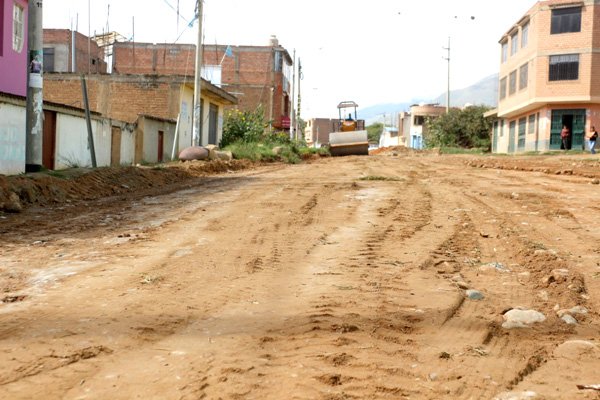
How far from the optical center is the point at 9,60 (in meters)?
17.2

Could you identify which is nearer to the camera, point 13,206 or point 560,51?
point 13,206

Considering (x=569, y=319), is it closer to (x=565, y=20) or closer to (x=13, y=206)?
(x=13, y=206)

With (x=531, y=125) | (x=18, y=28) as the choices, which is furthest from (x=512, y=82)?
(x=18, y=28)

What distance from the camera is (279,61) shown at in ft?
170

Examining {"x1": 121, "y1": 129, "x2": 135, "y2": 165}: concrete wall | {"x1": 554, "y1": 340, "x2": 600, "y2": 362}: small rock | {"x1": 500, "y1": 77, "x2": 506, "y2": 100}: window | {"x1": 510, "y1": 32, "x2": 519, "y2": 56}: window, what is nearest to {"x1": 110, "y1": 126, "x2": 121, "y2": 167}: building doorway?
{"x1": 121, "y1": 129, "x2": 135, "y2": 165}: concrete wall

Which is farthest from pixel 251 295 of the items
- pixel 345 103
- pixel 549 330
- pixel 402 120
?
pixel 402 120

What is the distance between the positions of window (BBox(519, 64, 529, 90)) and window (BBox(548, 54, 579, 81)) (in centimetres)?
261

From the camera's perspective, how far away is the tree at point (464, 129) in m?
56.8

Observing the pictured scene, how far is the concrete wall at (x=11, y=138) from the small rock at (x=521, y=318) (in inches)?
492

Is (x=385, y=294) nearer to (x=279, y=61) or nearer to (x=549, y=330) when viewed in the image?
(x=549, y=330)

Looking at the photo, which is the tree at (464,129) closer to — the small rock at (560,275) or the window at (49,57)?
the window at (49,57)

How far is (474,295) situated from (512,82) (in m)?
41.4

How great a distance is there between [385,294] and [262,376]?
1817 mm

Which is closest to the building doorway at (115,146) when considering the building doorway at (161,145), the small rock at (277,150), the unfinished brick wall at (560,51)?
the building doorway at (161,145)
